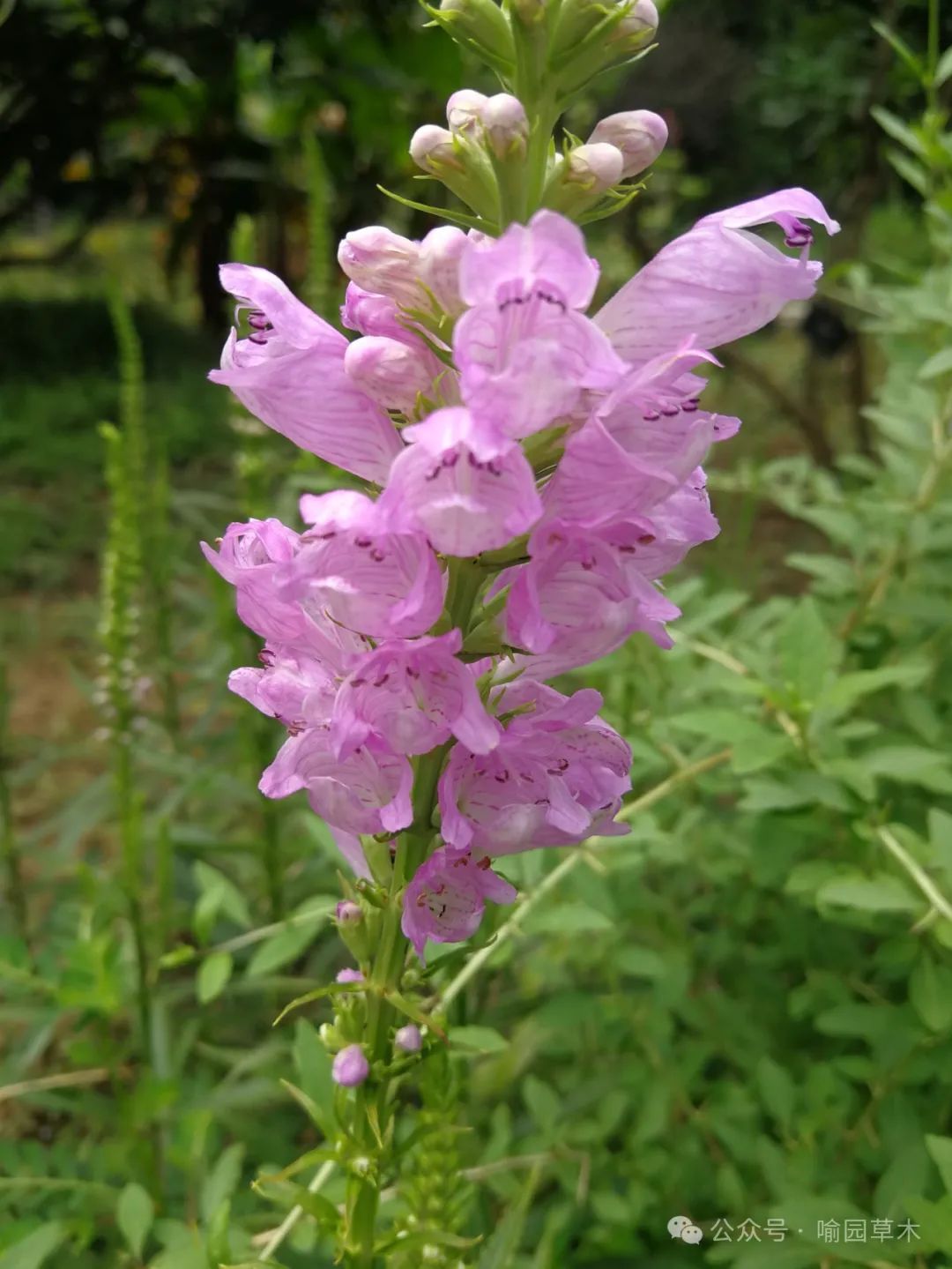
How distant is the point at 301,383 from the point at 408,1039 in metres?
0.60

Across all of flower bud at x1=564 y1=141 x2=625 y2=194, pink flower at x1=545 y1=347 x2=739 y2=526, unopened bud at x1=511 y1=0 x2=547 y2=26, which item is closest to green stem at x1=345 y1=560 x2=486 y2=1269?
pink flower at x1=545 y1=347 x2=739 y2=526

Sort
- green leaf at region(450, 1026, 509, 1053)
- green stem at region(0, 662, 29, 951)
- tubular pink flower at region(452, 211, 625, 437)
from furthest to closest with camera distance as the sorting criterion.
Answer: green stem at region(0, 662, 29, 951) < green leaf at region(450, 1026, 509, 1053) < tubular pink flower at region(452, 211, 625, 437)

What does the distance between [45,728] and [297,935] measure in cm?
278

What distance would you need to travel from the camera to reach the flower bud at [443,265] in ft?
2.58

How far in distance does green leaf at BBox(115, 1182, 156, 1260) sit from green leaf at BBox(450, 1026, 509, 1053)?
1.43 feet

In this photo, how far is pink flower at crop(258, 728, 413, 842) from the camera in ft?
2.82

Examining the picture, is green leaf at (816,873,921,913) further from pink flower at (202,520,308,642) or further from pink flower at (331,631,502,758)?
pink flower at (202,520,308,642)

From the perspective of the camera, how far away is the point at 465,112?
83 cm

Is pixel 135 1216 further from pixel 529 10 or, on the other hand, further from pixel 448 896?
pixel 529 10

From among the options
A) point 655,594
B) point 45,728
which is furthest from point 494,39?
point 45,728

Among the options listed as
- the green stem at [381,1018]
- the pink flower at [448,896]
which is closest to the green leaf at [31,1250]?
the green stem at [381,1018]

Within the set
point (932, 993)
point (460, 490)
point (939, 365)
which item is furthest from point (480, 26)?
point (932, 993)

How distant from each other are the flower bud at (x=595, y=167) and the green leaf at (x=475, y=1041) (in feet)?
3.09

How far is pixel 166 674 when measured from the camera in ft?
8.34
